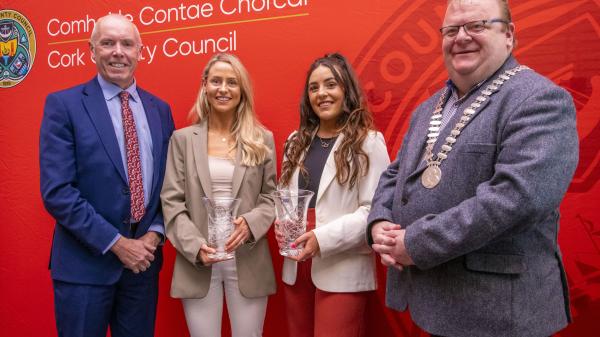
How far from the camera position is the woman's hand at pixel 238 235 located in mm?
2236

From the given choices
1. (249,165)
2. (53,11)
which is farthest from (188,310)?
(53,11)

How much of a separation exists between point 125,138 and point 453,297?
1.72 metres

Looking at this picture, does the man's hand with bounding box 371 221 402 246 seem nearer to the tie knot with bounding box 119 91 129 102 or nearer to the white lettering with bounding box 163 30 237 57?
the tie knot with bounding box 119 91 129 102

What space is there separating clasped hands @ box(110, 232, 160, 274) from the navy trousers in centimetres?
13

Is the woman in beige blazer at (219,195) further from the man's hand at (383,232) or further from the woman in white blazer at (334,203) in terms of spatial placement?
the man's hand at (383,232)

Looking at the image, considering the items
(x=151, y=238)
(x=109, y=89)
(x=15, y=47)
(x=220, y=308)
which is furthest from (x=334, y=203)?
(x=15, y=47)

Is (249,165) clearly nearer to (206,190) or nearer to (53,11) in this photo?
(206,190)

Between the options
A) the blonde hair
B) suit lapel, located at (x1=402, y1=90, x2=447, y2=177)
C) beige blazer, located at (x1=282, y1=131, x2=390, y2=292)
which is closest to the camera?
suit lapel, located at (x1=402, y1=90, x2=447, y2=177)

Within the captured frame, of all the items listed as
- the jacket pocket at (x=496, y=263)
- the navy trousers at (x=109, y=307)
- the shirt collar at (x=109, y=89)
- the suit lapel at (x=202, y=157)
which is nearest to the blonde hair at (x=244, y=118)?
the suit lapel at (x=202, y=157)

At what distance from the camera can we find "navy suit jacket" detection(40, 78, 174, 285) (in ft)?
7.60

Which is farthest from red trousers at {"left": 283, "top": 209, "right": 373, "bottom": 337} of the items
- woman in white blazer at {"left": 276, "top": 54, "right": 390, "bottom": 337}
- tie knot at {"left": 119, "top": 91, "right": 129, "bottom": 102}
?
tie knot at {"left": 119, "top": 91, "right": 129, "bottom": 102}

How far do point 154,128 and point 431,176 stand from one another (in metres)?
1.56

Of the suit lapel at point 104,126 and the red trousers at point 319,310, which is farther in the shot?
the suit lapel at point 104,126

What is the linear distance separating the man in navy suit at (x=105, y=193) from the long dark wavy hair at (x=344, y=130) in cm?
72
